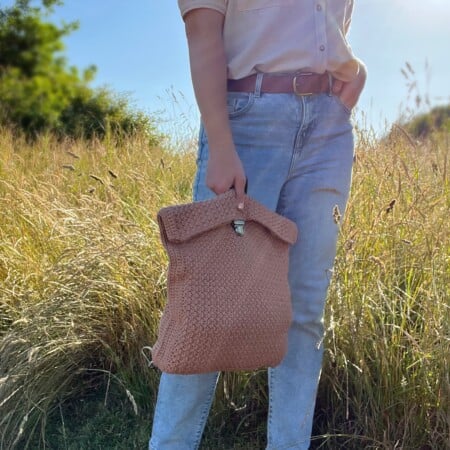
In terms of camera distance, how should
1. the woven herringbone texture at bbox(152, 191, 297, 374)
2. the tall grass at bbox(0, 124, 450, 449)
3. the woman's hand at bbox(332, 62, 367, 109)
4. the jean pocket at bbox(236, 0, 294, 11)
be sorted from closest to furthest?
1. the woven herringbone texture at bbox(152, 191, 297, 374)
2. the jean pocket at bbox(236, 0, 294, 11)
3. the woman's hand at bbox(332, 62, 367, 109)
4. the tall grass at bbox(0, 124, 450, 449)

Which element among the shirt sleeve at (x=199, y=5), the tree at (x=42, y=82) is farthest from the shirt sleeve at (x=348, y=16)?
the tree at (x=42, y=82)

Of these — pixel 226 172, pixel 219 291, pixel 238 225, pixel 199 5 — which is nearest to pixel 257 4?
pixel 199 5

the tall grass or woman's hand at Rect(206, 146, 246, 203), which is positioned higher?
woman's hand at Rect(206, 146, 246, 203)

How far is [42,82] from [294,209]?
8374 mm

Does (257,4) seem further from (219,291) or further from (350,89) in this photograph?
(219,291)

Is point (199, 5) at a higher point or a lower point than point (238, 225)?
higher

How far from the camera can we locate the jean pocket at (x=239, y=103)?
140cm

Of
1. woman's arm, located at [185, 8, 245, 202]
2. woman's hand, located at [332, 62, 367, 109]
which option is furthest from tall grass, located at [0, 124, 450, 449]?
woman's arm, located at [185, 8, 245, 202]

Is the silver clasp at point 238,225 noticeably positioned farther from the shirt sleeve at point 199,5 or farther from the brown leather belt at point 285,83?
the shirt sleeve at point 199,5

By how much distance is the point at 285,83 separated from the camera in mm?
1393

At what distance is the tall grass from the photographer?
1800 millimetres

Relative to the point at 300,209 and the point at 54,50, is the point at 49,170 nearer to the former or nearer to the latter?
the point at 300,209

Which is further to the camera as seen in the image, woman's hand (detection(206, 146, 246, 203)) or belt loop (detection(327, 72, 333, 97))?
belt loop (detection(327, 72, 333, 97))

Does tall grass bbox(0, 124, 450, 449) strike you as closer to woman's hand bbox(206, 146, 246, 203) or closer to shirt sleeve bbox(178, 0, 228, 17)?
woman's hand bbox(206, 146, 246, 203)
